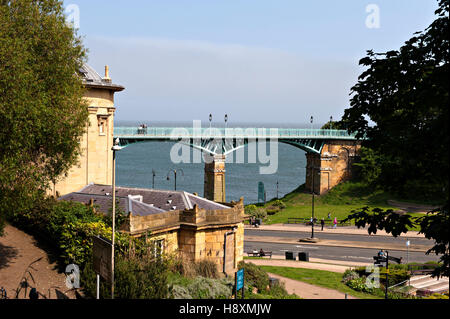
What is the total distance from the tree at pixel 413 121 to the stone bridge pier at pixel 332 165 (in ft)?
218

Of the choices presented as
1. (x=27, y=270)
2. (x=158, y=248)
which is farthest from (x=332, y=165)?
(x=27, y=270)

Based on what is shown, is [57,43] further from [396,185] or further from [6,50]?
[396,185]

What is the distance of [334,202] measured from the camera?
254 feet

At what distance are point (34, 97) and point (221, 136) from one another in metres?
51.1

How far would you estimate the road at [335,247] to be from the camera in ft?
147

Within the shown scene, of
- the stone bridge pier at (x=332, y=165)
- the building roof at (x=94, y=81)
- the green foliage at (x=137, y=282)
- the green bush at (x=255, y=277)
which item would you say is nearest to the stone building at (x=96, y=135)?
the building roof at (x=94, y=81)

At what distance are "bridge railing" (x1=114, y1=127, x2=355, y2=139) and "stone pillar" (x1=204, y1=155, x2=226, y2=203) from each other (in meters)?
3.28

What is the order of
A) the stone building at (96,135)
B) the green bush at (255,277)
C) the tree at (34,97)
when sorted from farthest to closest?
1. the stone building at (96,135)
2. the green bush at (255,277)
3. the tree at (34,97)

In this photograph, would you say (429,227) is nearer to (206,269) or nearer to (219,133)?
(206,269)

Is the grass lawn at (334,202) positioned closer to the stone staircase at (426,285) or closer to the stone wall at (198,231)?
the stone staircase at (426,285)

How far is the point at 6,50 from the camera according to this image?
22141 mm

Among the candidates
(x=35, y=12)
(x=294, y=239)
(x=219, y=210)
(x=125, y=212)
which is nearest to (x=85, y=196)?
(x=125, y=212)

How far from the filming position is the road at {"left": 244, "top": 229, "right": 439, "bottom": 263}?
44.9 m

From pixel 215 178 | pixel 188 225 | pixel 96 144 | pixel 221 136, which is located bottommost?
pixel 215 178
